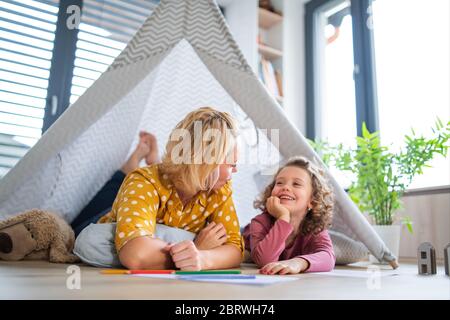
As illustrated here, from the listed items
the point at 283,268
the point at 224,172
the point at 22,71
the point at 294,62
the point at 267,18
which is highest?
the point at 267,18

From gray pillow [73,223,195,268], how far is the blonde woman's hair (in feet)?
0.41

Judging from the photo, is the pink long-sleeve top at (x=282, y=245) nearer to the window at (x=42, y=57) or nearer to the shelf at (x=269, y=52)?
the window at (x=42, y=57)

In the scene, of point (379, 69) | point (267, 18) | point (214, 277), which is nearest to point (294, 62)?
point (267, 18)

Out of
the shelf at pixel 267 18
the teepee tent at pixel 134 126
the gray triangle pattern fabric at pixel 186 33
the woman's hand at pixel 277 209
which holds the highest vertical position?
the shelf at pixel 267 18

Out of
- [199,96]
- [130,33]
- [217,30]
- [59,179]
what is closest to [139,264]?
[59,179]

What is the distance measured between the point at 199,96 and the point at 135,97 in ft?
1.11

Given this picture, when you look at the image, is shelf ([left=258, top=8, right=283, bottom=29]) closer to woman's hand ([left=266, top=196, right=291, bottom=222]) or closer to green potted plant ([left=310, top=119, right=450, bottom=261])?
green potted plant ([left=310, top=119, right=450, bottom=261])

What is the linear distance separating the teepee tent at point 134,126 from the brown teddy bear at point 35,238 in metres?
0.16

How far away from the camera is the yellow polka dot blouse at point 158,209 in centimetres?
96

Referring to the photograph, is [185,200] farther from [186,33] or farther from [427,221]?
[427,221]

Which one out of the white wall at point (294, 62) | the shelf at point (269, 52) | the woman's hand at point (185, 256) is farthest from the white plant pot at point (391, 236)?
the shelf at point (269, 52)

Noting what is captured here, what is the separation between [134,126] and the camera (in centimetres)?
192

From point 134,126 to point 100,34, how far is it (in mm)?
948
